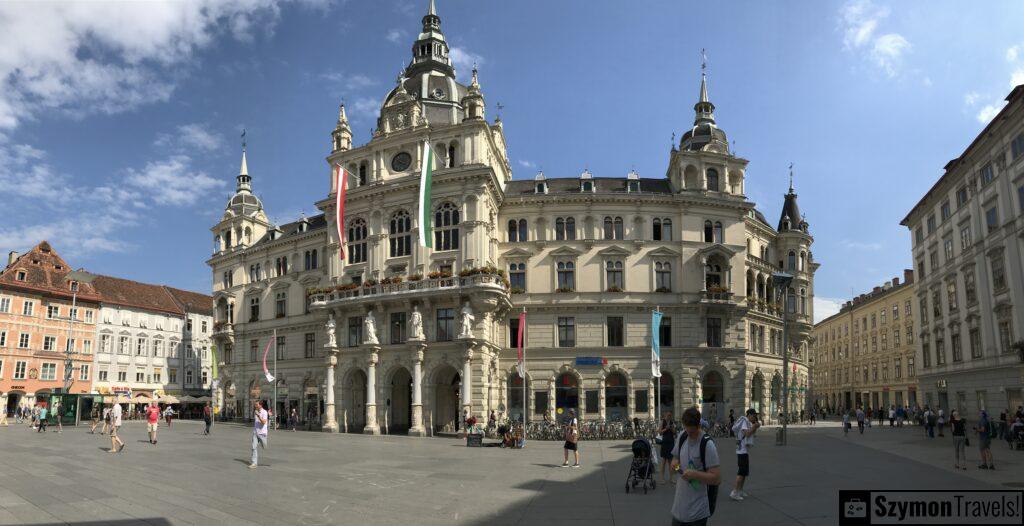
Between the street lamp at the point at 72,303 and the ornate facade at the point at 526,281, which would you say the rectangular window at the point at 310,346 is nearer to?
the ornate facade at the point at 526,281

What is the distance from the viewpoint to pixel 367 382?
51.8m

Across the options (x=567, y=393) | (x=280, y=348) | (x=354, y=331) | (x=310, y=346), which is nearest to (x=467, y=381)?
(x=567, y=393)

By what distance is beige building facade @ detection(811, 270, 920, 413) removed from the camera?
264 feet

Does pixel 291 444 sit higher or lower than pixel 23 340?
lower

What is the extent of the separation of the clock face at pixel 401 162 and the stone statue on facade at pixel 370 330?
1135 centimetres

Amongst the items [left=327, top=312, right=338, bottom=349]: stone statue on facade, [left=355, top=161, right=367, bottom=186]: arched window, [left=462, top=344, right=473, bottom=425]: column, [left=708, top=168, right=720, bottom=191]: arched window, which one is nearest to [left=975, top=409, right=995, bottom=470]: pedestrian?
[left=462, top=344, right=473, bottom=425]: column

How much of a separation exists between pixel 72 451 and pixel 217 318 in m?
45.3

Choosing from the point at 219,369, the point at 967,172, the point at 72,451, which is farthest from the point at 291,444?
the point at 967,172

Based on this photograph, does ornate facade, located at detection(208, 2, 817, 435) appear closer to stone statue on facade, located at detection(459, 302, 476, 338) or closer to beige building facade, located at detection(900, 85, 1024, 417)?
stone statue on facade, located at detection(459, 302, 476, 338)

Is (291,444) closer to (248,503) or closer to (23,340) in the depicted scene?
(248,503)

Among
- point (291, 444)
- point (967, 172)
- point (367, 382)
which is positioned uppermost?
point (967, 172)

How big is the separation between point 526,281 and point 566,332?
5.01m

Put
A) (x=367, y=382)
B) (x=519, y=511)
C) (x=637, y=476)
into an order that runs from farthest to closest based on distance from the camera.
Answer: (x=367, y=382)
(x=637, y=476)
(x=519, y=511)

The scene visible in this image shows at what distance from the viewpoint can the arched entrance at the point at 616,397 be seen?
52.7 m
